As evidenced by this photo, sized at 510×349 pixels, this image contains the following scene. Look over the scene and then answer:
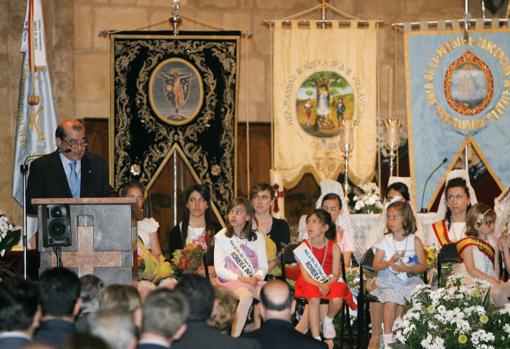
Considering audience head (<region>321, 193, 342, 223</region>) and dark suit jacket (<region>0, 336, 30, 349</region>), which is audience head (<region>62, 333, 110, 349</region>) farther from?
audience head (<region>321, 193, 342, 223</region>)

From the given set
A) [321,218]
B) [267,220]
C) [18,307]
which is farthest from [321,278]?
[18,307]

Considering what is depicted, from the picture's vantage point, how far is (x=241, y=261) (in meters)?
8.52

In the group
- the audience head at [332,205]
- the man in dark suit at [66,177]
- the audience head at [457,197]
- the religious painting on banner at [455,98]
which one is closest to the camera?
the man in dark suit at [66,177]

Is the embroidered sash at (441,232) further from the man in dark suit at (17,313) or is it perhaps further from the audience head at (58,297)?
the man in dark suit at (17,313)

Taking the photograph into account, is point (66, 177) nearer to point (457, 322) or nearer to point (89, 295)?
point (89, 295)

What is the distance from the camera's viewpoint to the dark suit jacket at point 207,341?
4.74 metres

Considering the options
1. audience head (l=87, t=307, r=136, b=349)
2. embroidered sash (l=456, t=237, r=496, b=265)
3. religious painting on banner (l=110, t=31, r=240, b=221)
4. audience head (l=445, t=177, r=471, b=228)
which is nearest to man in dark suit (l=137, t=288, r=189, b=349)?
audience head (l=87, t=307, r=136, b=349)

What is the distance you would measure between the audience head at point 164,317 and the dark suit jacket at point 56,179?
3449 millimetres

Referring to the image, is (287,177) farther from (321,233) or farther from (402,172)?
(321,233)

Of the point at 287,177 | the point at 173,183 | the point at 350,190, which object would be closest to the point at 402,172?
the point at 350,190

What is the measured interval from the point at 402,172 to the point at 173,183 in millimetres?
2689

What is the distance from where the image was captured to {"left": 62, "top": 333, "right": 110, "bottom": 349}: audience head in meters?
3.42

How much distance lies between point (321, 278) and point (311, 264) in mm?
132

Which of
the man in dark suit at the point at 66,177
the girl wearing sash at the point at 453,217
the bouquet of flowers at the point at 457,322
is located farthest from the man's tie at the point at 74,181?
the girl wearing sash at the point at 453,217
